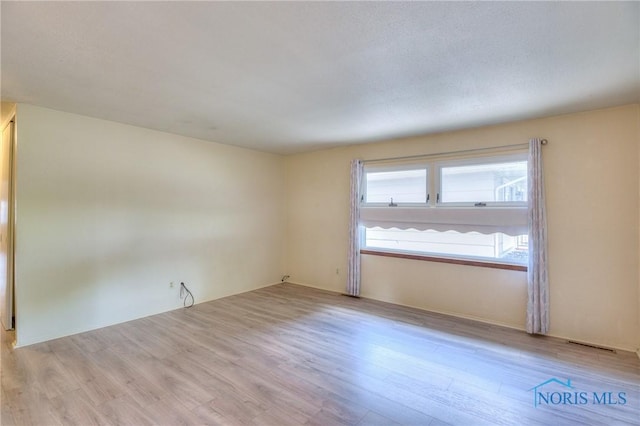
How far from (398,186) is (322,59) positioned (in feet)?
9.63

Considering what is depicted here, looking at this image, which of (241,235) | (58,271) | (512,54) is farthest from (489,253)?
(58,271)

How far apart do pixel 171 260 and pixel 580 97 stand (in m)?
5.38

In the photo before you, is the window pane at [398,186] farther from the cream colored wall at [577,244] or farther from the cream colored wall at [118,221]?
the cream colored wall at [118,221]

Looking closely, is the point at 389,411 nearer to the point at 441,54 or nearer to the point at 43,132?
the point at 441,54

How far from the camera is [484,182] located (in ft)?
13.0

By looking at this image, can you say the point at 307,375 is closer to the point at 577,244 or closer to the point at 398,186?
the point at 398,186

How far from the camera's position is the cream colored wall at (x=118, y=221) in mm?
3229

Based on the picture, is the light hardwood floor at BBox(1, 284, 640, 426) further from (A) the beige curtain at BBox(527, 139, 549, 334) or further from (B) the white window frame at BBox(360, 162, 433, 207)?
(B) the white window frame at BBox(360, 162, 433, 207)

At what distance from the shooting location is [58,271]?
3363 mm

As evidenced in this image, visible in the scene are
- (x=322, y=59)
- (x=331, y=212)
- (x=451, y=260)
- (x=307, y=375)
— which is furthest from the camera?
(x=331, y=212)

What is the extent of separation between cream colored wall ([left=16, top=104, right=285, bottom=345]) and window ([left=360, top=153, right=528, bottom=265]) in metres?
2.46

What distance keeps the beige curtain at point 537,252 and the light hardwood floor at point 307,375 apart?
0.78ft
